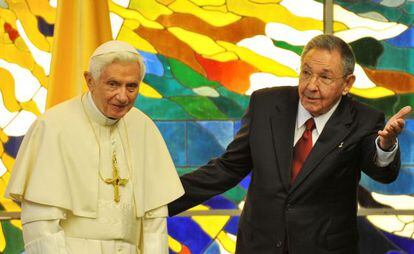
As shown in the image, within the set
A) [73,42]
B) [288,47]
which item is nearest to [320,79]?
[73,42]

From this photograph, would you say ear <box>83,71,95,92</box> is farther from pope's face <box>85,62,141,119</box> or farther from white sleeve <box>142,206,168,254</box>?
white sleeve <box>142,206,168,254</box>

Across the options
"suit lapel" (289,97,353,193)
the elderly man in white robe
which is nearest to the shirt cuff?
"suit lapel" (289,97,353,193)

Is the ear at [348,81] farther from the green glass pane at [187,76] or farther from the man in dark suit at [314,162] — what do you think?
the green glass pane at [187,76]

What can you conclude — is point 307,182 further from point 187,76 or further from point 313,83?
point 187,76

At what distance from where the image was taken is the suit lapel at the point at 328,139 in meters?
5.41

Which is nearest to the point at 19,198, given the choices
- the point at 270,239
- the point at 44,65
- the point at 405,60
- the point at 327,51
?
the point at 270,239

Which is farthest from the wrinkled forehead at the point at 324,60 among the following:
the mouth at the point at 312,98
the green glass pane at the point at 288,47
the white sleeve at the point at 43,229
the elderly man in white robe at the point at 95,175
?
the green glass pane at the point at 288,47

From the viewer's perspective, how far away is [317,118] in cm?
555

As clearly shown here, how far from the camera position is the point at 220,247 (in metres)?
7.97

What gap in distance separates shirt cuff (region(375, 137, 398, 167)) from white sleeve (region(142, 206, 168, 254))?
1072mm

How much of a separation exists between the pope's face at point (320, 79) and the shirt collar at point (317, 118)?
106mm

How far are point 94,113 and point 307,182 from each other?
118 cm

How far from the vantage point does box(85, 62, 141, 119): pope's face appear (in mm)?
4641

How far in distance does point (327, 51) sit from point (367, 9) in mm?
2742
